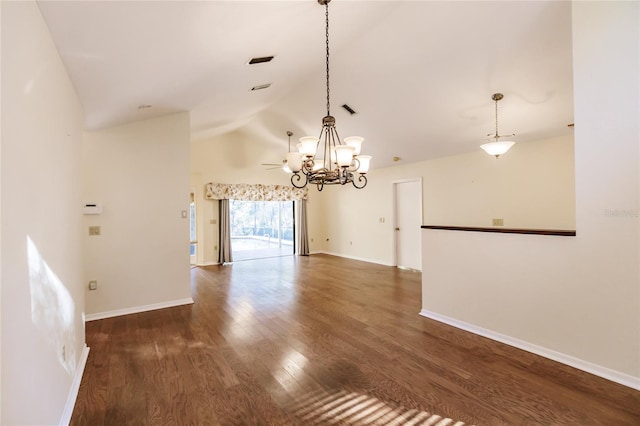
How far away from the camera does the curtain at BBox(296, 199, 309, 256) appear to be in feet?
29.1

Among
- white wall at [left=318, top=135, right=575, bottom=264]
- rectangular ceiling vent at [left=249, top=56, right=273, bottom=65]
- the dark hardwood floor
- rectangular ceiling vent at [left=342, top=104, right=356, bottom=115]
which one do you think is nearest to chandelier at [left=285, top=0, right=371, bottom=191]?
rectangular ceiling vent at [left=249, top=56, right=273, bottom=65]

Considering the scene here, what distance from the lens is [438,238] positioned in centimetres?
354

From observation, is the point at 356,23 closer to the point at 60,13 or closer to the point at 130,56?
the point at 130,56

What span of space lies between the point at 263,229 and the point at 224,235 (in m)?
2.23

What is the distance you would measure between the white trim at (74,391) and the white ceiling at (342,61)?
2239 mm

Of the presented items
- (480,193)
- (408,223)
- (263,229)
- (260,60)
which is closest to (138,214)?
(260,60)

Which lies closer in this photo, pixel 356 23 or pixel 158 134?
pixel 356 23

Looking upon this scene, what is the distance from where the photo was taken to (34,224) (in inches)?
55.1

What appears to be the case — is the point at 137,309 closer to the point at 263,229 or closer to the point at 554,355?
the point at 554,355

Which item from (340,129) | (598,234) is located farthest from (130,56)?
(340,129)

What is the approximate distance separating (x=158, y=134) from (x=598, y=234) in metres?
4.86

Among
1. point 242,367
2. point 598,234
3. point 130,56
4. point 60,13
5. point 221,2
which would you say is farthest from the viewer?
point 242,367

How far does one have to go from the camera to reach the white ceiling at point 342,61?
1.89 meters

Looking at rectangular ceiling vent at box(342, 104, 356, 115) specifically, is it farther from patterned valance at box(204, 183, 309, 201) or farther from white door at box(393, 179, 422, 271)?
patterned valance at box(204, 183, 309, 201)
